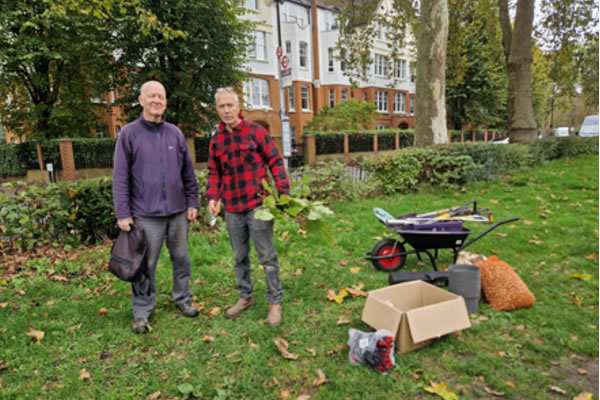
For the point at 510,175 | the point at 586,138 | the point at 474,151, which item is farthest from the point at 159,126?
the point at 586,138

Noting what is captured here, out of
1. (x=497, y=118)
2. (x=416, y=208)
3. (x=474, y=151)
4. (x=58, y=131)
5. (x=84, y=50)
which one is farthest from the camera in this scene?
(x=497, y=118)

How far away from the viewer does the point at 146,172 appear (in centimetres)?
337

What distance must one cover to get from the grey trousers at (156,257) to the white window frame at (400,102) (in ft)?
131

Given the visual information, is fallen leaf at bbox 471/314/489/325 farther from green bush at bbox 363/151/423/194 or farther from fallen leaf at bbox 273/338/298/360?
green bush at bbox 363/151/423/194

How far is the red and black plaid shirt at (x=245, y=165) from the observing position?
3412mm

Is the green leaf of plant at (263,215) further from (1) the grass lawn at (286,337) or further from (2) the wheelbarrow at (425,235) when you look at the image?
(2) the wheelbarrow at (425,235)

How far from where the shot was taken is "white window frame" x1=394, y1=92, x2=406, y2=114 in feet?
132

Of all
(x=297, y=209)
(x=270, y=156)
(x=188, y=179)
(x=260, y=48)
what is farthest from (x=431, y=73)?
(x=260, y=48)

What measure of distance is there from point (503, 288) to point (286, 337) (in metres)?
2.16

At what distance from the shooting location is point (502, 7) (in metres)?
15.2

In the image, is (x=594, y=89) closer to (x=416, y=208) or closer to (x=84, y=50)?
(x=416, y=208)

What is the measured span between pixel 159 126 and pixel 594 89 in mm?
23385

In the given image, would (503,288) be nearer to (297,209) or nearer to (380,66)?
(297,209)

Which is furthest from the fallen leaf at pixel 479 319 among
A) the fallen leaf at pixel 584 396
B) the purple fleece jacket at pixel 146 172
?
the purple fleece jacket at pixel 146 172
